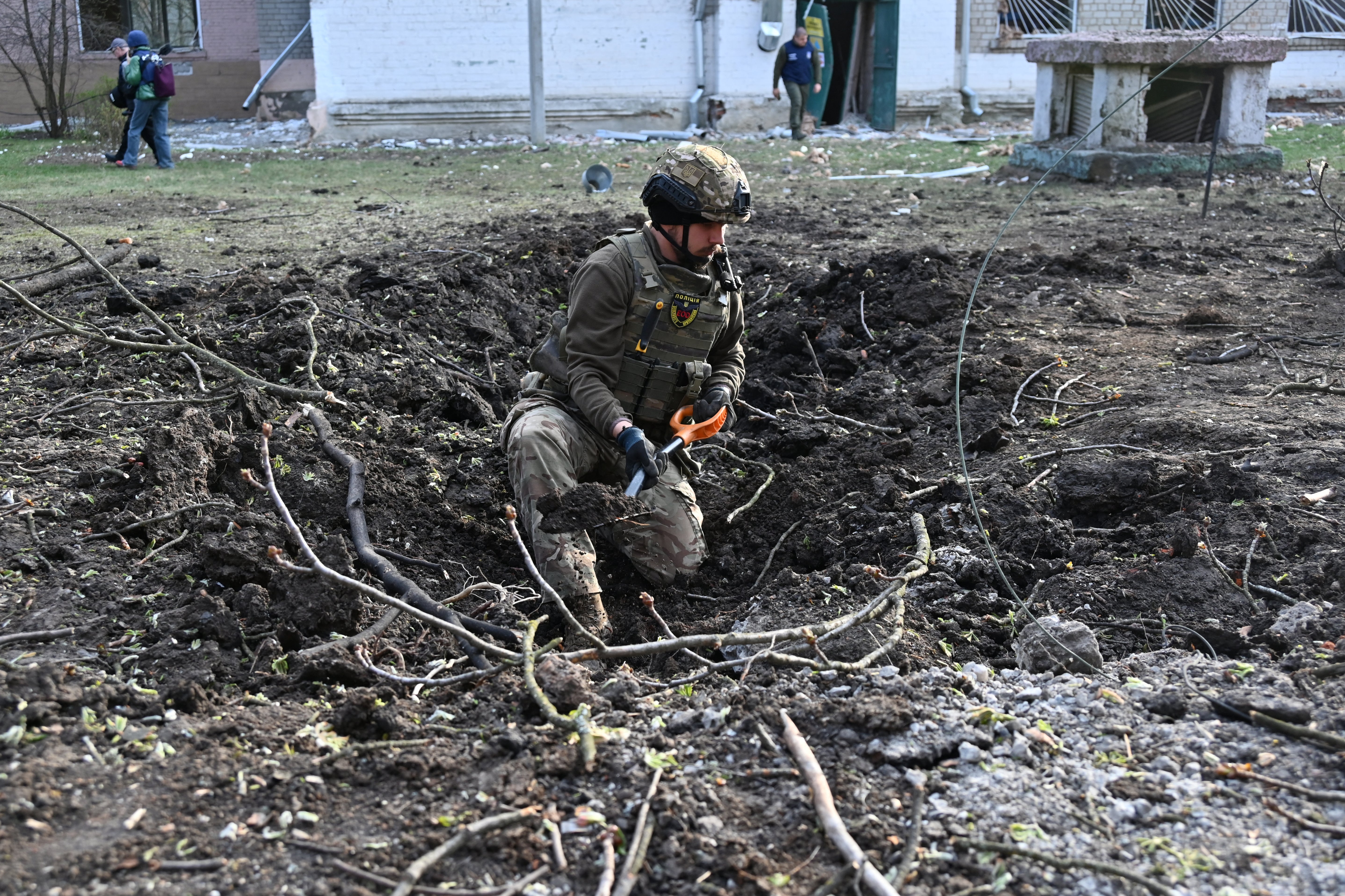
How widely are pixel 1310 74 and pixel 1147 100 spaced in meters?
9.95

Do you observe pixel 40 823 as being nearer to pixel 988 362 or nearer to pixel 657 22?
pixel 988 362

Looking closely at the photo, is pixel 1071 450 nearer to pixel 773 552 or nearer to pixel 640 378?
pixel 773 552

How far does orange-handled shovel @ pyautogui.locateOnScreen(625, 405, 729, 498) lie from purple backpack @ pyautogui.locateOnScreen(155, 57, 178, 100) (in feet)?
35.4

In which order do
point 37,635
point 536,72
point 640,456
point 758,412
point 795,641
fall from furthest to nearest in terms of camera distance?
point 536,72 → point 758,412 → point 640,456 → point 795,641 → point 37,635

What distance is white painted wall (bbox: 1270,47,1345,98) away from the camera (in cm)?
1917

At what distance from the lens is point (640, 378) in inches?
162

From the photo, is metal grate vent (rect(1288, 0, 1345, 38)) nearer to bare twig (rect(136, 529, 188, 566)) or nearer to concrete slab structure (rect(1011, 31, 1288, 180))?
concrete slab structure (rect(1011, 31, 1288, 180))

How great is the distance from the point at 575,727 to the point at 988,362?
3.37 m

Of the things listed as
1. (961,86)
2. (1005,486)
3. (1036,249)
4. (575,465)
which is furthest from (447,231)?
(961,86)

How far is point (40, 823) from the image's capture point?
2102 millimetres

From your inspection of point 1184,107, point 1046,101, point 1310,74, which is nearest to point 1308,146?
point 1184,107

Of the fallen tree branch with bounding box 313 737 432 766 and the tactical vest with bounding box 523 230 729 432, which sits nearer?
the fallen tree branch with bounding box 313 737 432 766

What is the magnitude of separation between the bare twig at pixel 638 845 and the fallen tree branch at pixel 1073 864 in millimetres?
614

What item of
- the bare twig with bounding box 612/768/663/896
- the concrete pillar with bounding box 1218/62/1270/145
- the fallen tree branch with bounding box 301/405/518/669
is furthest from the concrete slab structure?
the bare twig with bounding box 612/768/663/896
